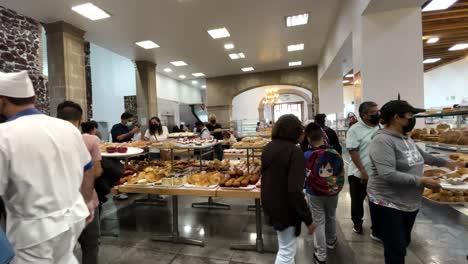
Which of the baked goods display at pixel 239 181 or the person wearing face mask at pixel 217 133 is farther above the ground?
the person wearing face mask at pixel 217 133

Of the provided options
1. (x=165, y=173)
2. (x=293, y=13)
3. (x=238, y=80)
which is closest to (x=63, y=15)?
(x=165, y=173)

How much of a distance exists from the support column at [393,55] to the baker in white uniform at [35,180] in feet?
13.7

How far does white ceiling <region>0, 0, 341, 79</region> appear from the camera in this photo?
17.6 feet

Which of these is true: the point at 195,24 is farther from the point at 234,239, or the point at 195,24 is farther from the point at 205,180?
the point at 234,239

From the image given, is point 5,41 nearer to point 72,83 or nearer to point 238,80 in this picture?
point 72,83

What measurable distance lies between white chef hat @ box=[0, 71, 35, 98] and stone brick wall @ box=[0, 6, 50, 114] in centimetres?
613

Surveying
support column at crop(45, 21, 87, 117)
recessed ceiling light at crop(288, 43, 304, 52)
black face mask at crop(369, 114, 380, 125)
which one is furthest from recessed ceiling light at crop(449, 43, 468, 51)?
support column at crop(45, 21, 87, 117)

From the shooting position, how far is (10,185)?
108 cm

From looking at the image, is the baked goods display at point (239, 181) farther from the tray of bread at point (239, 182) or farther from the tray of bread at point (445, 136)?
the tray of bread at point (445, 136)

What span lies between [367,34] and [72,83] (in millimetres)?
6548

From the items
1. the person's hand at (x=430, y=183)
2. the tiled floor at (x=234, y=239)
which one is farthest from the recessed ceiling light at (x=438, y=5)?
the person's hand at (x=430, y=183)

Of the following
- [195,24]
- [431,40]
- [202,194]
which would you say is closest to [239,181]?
[202,194]

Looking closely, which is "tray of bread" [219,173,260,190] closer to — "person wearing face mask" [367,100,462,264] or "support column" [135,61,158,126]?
"person wearing face mask" [367,100,462,264]

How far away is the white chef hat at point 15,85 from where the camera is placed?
1155mm
